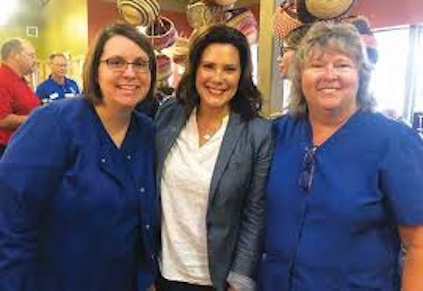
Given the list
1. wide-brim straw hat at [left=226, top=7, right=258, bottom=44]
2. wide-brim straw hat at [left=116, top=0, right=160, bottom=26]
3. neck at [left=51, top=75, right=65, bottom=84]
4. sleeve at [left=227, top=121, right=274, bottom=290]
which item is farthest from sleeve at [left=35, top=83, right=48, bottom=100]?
sleeve at [left=227, top=121, right=274, bottom=290]

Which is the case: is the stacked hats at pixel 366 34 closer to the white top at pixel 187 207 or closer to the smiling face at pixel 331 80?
the smiling face at pixel 331 80

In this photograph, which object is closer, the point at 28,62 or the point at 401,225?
the point at 401,225

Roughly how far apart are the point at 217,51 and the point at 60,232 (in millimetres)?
799

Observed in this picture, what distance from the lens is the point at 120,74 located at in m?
1.55

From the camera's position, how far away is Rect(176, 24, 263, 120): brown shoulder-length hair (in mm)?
1746

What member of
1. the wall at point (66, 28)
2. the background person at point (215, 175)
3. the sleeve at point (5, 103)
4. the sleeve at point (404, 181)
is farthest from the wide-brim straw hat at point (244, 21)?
the wall at point (66, 28)

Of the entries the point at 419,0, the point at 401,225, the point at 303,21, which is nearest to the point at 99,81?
the point at 303,21

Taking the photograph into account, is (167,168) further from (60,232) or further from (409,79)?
(409,79)

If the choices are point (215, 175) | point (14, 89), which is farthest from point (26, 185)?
point (14, 89)

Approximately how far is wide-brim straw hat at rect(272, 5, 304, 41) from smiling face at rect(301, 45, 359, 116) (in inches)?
20.4

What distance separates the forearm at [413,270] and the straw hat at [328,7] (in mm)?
893

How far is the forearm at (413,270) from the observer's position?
1436 millimetres

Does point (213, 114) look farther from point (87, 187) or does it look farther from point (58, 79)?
point (58, 79)

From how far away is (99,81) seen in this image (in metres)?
1.59
